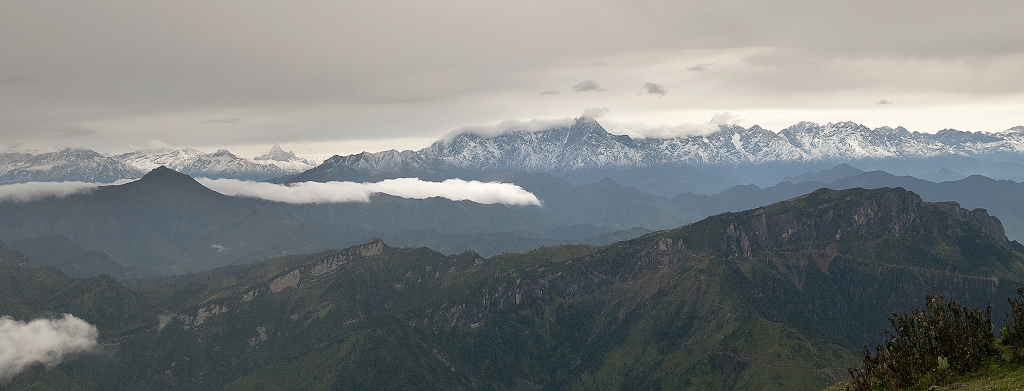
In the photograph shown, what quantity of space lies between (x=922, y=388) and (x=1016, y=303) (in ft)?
93.0

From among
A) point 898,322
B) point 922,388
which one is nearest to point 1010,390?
point 922,388

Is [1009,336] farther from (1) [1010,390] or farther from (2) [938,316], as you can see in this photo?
(1) [1010,390]

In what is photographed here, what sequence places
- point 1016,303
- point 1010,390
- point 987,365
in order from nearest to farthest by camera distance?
point 1010,390 < point 987,365 < point 1016,303

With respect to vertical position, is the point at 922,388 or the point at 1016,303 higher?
the point at 1016,303

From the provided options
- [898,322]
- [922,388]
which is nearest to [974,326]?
[898,322]

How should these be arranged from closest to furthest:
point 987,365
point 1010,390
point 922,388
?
point 1010,390
point 922,388
point 987,365

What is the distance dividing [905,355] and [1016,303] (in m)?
24.2

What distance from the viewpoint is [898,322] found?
11250 cm

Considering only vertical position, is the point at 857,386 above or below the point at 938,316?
below

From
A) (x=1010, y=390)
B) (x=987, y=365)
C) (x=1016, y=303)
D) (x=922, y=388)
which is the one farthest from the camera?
(x=1016, y=303)

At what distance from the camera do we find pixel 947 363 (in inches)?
3974

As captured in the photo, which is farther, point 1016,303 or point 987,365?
point 1016,303

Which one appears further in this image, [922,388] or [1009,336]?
[1009,336]

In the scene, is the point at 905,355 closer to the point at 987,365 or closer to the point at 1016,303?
the point at 987,365
